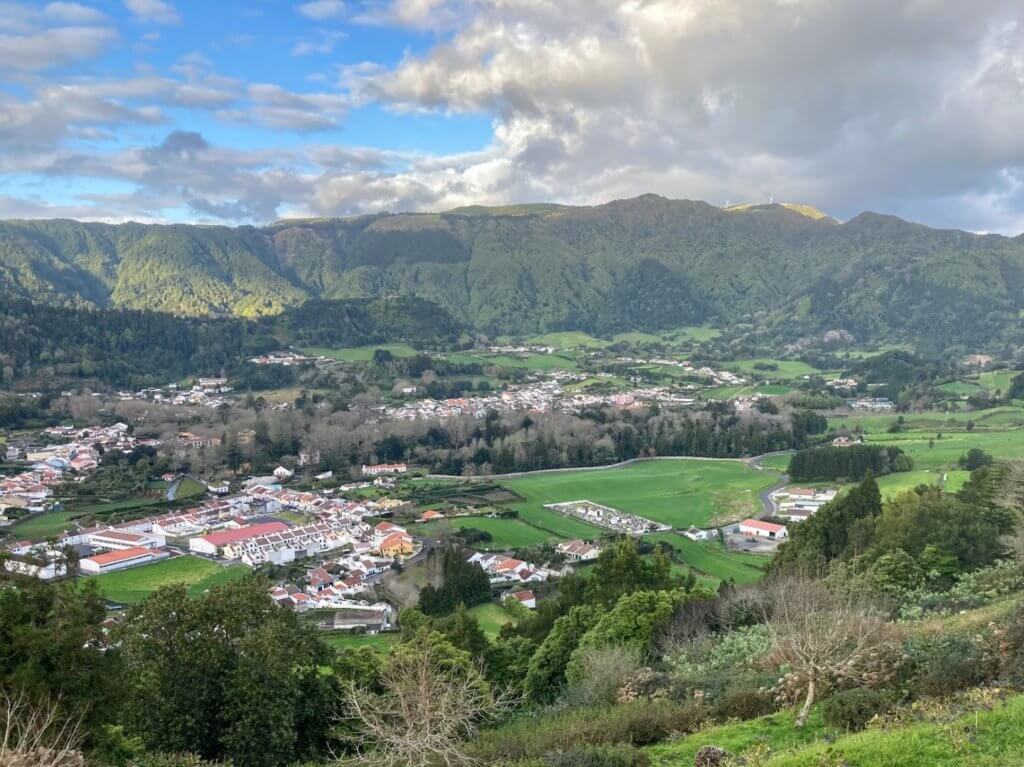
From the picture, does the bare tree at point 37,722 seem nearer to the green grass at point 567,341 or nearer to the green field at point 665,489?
the green field at point 665,489

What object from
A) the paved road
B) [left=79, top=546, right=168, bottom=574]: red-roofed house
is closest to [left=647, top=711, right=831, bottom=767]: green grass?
[left=79, top=546, right=168, bottom=574]: red-roofed house

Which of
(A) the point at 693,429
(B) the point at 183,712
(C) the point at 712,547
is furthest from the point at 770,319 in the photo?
(B) the point at 183,712

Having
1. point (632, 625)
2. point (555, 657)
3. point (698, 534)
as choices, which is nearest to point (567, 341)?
point (698, 534)

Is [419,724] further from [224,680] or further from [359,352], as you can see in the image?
[359,352]

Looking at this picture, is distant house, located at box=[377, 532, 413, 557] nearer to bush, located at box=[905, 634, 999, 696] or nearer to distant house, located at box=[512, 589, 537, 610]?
distant house, located at box=[512, 589, 537, 610]

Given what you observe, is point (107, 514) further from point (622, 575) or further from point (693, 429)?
point (693, 429)
